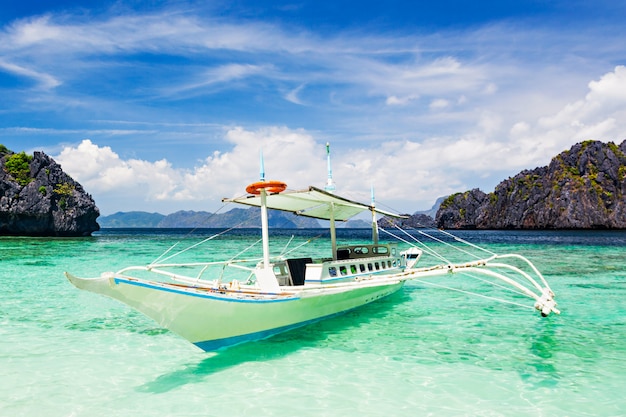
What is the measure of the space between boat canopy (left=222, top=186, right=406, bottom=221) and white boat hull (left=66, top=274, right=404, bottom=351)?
10.7 feet

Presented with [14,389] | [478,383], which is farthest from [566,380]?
[14,389]

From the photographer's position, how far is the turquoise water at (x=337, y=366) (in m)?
8.64

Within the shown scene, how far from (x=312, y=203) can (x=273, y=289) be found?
4.53 m

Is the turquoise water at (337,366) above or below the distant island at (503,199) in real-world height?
below

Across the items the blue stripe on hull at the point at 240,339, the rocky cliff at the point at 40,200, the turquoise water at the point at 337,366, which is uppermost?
the rocky cliff at the point at 40,200

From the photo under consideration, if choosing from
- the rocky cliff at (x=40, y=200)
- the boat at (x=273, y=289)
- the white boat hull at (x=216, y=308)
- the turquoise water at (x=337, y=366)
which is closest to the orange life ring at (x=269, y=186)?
the boat at (x=273, y=289)

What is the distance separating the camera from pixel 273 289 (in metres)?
13.4

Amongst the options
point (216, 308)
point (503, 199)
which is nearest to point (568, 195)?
point (503, 199)

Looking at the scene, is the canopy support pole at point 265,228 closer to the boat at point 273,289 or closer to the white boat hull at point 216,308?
the boat at point 273,289

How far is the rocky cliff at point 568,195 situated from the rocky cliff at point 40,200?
138 metres

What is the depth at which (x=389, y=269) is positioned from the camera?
61.5 ft

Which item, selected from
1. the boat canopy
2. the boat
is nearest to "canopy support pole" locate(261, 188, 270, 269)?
the boat

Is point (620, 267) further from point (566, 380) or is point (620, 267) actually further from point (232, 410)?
point (232, 410)

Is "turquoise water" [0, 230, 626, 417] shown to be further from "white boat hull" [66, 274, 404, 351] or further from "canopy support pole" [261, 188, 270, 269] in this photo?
"canopy support pole" [261, 188, 270, 269]
